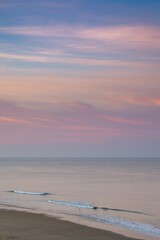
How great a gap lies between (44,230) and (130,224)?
22.1 feet

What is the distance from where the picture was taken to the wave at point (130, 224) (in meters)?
22.2

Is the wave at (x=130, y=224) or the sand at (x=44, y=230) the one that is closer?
the sand at (x=44, y=230)

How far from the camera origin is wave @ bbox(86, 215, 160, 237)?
22.2 meters

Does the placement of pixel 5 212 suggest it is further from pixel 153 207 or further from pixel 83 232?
pixel 153 207

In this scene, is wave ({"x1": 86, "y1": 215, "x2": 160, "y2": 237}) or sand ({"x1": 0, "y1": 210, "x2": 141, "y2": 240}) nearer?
sand ({"x1": 0, "y1": 210, "x2": 141, "y2": 240})

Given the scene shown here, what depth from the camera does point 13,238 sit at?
713 inches

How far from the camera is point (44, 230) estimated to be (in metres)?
21.3

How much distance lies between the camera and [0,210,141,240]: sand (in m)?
19.4

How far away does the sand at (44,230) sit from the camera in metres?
19.4

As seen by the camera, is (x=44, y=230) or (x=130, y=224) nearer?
(x=44, y=230)

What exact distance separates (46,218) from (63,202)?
11.1 metres

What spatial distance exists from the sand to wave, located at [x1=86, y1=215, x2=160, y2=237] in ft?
8.23

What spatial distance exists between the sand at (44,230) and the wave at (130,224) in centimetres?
251

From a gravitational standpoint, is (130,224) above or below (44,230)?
above
